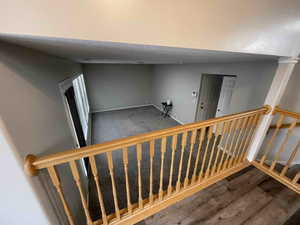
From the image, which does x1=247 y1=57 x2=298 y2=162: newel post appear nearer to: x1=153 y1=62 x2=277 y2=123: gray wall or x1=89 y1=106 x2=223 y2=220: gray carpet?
x1=153 y1=62 x2=277 y2=123: gray wall

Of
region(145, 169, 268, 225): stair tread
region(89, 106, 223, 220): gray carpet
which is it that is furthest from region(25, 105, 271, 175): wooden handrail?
region(145, 169, 268, 225): stair tread

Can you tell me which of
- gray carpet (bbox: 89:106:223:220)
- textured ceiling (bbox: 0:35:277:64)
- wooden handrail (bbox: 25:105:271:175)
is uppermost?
textured ceiling (bbox: 0:35:277:64)

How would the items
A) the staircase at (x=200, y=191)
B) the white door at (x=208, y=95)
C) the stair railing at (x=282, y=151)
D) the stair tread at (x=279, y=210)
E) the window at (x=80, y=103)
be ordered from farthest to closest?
the white door at (x=208, y=95)
the window at (x=80, y=103)
the stair railing at (x=282, y=151)
the stair tread at (x=279, y=210)
the staircase at (x=200, y=191)

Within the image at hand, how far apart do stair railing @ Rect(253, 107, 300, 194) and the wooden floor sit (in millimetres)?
137

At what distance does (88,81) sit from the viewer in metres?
5.26

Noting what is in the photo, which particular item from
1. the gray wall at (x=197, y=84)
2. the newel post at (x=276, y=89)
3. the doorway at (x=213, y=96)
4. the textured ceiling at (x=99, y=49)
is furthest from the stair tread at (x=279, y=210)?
the doorway at (x=213, y=96)

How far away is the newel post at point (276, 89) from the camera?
1.49m

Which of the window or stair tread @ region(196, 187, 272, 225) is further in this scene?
the window

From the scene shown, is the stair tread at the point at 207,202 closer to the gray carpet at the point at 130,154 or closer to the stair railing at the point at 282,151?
the stair railing at the point at 282,151

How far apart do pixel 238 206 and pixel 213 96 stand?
2968mm

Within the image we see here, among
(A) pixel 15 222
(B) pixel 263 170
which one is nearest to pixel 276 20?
(B) pixel 263 170

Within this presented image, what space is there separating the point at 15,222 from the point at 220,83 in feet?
14.9

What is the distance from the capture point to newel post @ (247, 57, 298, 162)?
4.90ft

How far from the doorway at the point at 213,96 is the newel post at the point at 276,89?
54.3 inches
